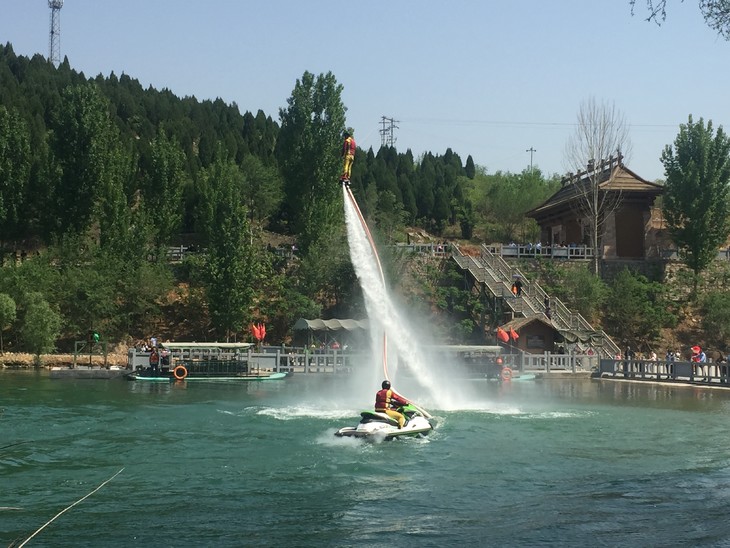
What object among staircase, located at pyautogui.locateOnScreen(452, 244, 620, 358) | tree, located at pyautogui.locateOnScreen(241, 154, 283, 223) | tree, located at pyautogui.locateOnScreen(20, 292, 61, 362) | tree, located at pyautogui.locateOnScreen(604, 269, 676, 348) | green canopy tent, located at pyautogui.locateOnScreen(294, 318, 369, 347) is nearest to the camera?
tree, located at pyautogui.locateOnScreen(20, 292, 61, 362)

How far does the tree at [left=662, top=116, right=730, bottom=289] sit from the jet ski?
145ft

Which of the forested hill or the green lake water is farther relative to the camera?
the forested hill

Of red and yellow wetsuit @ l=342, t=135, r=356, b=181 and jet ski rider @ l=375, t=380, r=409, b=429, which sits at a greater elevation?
red and yellow wetsuit @ l=342, t=135, r=356, b=181

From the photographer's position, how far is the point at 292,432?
27281 mm

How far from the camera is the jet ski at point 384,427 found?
25.2 m

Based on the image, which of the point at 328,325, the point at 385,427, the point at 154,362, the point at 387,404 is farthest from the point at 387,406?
the point at 328,325

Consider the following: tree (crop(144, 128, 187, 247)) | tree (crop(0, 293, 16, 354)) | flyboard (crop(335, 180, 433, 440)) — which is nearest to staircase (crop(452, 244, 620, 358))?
tree (crop(144, 128, 187, 247))

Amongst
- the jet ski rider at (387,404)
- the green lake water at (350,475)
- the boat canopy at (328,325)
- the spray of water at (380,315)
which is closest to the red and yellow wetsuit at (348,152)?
the spray of water at (380,315)

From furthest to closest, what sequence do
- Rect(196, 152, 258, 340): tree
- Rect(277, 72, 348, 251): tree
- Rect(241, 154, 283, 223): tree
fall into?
1. Rect(241, 154, 283, 223): tree
2. Rect(277, 72, 348, 251): tree
3. Rect(196, 152, 258, 340): tree

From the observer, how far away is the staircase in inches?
2231

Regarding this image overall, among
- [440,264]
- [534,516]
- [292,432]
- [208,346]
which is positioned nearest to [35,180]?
[208,346]

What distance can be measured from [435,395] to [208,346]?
17.7 metres

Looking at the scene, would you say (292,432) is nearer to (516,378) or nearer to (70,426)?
(70,426)

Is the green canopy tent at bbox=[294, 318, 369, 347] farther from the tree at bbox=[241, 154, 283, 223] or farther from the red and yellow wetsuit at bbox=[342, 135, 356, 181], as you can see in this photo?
the red and yellow wetsuit at bbox=[342, 135, 356, 181]
